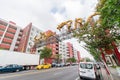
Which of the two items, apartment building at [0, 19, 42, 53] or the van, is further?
apartment building at [0, 19, 42, 53]

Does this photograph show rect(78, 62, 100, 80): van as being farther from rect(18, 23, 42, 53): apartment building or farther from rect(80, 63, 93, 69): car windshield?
rect(18, 23, 42, 53): apartment building

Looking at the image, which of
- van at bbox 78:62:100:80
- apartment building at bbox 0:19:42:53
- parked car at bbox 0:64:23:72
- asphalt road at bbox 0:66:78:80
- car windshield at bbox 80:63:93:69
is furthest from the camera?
apartment building at bbox 0:19:42:53

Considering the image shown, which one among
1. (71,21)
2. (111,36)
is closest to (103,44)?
(111,36)

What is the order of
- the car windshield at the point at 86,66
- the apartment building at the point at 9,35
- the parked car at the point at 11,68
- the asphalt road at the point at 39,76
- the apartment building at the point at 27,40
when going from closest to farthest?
the car windshield at the point at 86,66, the asphalt road at the point at 39,76, the parked car at the point at 11,68, the apartment building at the point at 9,35, the apartment building at the point at 27,40

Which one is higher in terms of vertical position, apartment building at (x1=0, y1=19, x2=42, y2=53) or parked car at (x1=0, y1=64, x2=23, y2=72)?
apartment building at (x1=0, y1=19, x2=42, y2=53)

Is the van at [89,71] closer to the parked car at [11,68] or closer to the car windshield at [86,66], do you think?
the car windshield at [86,66]

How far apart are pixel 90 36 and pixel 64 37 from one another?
12.9m

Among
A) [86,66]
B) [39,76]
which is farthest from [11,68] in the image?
[86,66]

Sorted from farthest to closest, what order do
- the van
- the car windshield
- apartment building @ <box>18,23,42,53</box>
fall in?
apartment building @ <box>18,23,42,53</box>, the car windshield, the van

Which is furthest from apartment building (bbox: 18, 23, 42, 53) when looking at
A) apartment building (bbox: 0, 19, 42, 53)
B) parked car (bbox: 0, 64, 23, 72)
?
parked car (bbox: 0, 64, 23, 72)

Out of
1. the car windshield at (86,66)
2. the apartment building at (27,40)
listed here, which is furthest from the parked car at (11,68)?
the apartment building at (27,40)

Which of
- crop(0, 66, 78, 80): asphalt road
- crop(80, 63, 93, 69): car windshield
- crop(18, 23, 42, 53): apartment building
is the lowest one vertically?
crop(0, 66, 78, 80): asphalt road

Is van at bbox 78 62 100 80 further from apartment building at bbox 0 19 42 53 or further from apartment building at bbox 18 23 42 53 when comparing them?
apartment building at bbox 18 23 42 53

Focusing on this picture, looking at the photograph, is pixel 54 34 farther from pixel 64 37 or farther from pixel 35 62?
pixel 35 62
